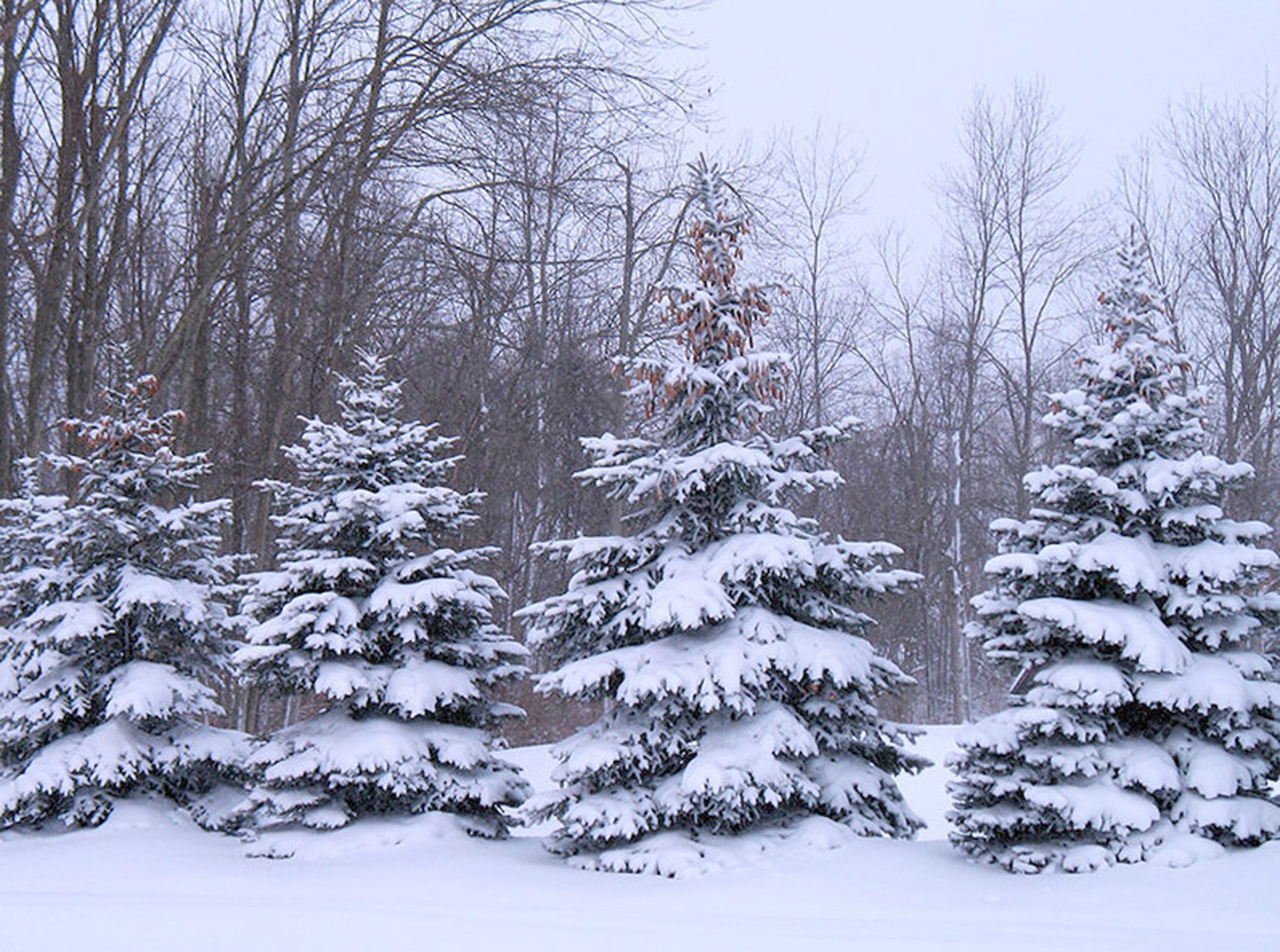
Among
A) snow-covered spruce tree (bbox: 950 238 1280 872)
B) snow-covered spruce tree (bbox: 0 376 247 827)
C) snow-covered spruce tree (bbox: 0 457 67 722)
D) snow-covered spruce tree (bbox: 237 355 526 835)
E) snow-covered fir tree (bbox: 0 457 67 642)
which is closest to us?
snow-covered spruce tree (bbox: 950 238 1280 872)

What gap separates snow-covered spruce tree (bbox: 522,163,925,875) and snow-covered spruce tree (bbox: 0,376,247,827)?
322cm

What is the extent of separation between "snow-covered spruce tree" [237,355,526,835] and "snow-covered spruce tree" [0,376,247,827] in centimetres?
70

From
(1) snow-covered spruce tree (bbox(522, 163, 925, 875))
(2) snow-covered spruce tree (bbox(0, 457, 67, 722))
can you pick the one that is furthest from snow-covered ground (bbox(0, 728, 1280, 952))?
(2) snow-covered spruce tree (bbox(0, 457, 67, 722))

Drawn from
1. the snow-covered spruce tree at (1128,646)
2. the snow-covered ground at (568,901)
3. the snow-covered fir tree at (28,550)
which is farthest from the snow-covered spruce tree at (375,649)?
the snow-covered spruce tree at (1128,646)

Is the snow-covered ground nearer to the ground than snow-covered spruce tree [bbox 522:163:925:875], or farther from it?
nearer to the ground

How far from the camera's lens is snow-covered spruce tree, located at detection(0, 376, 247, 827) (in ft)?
30.2

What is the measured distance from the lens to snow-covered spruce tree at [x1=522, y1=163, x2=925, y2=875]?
7723 mm

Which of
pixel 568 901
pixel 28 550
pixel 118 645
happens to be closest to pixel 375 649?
pixel 118 645

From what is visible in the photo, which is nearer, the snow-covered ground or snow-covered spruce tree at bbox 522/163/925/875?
the snow-covered ground

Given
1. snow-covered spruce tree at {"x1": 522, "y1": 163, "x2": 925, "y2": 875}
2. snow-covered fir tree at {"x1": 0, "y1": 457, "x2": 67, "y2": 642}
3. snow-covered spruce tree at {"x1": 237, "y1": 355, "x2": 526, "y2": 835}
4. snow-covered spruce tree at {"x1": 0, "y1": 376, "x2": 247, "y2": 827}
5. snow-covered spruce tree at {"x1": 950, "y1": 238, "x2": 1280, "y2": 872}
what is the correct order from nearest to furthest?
snow-covered spruce tree at {"x1": 950, "y1": 238, "x2": 1280, "y2": 872}
snow-covered spruce tree at {"x1": 522, "y1": 163, "x2": 925, "y2": 875}
snow-covered spruce tree at {"x1": 237, "y1": 355, "x2": 526, "y2": 835}
snow-covered spruce tree at {"x1": 0, "y1": 376, "x2": 247, "y2": 827}
snow-covered fir tree at {"x1": 0, "y1": 457, "x2": 67, "y2": 642}

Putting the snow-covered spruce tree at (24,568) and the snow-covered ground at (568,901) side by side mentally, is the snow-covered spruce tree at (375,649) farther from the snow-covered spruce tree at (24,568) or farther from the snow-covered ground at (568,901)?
the snow-covered spruce tree at (24,568)

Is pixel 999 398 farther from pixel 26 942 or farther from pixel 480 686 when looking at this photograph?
pixel 26 942

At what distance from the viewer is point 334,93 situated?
1532 centimetres

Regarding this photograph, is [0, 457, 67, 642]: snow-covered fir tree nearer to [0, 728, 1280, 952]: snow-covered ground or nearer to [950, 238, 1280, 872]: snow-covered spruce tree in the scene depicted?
[0, 728, 1280, 952]: snow-covered ground
